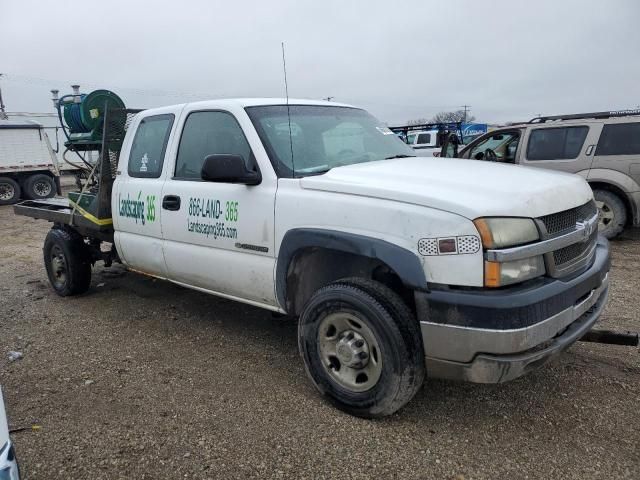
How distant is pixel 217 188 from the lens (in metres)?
3.77

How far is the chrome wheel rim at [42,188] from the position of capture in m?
18.5

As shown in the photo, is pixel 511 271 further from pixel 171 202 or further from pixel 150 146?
pixel 150 146

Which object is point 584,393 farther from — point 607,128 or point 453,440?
point 607,128

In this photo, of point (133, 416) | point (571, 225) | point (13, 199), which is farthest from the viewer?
point (13, 199)

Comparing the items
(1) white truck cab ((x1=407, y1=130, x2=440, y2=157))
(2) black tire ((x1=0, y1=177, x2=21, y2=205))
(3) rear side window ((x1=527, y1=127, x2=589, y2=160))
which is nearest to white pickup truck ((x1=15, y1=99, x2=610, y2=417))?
(3) rear side window ((x1=527, y1=127, x2=589, y2=160))

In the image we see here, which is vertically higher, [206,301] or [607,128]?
[607,128]

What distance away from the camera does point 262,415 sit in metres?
3.18

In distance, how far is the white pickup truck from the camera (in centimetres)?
259

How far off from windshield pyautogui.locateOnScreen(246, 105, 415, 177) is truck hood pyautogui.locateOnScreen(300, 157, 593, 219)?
236 mm

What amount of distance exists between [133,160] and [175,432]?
2668 mm

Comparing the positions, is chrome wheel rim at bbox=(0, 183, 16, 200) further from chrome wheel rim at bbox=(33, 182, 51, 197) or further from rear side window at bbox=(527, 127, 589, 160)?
rear side window at bbox=(527, 127, 589, 160)

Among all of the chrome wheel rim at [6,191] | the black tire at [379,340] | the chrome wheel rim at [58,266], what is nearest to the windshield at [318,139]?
the black tire at [379,340]

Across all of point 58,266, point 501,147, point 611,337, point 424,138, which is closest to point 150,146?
point 58,266

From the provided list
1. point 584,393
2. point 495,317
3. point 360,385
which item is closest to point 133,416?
point 360,385
